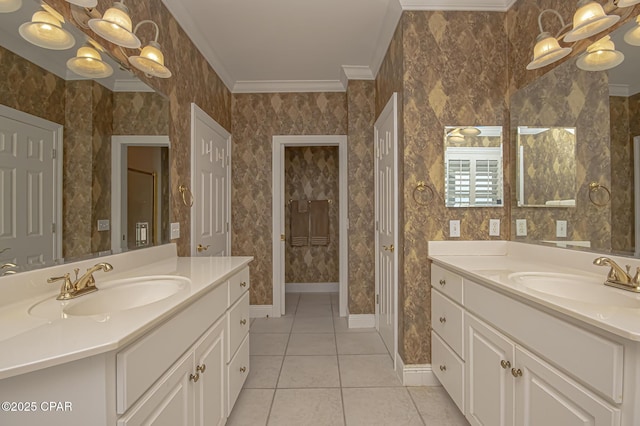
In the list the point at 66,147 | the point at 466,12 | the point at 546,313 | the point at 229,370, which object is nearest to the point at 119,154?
the point at 66,147

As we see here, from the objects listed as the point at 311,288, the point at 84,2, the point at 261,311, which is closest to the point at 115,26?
the point at 84,2

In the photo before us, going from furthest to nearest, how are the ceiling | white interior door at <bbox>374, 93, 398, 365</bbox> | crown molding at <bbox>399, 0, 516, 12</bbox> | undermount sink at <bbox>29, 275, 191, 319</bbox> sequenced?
white interior door at <bbox>374, 93, 398, 365</bbox>, the ceiling, crown molding at <bbox>399, 0, 516, 12</bbox>, undermount sink at <bbox>29, 275, 191, 319</bbox>

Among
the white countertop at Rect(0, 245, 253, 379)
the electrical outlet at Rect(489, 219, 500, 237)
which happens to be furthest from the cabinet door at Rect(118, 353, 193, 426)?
the electrical outlet at Rect(489, 219, 500, 237)

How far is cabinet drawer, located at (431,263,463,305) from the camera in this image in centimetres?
170

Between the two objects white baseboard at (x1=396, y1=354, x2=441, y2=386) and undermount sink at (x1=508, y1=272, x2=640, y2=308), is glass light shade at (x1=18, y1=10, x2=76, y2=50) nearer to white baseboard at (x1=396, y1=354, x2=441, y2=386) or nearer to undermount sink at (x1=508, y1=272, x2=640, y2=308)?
undermount sink at (x1=508, y1=272, x2=640, y2=308)

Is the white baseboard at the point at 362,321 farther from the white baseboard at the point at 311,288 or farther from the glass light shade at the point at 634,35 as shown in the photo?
the glass light shade at the point at 634,35

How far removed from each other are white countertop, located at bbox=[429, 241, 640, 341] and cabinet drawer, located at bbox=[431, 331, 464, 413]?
0.49m

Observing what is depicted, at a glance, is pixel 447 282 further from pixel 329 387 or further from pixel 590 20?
pixel 590 20

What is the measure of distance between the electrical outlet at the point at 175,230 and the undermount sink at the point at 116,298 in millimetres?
772

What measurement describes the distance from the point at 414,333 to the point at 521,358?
38.9 inches

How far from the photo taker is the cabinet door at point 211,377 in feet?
4.21

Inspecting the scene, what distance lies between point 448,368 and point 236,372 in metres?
1.21

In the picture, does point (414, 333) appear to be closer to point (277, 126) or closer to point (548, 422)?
point (548, 422)

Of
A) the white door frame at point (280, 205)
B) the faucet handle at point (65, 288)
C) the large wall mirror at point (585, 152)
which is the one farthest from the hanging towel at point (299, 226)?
the faucet handle at point (65, 288)
